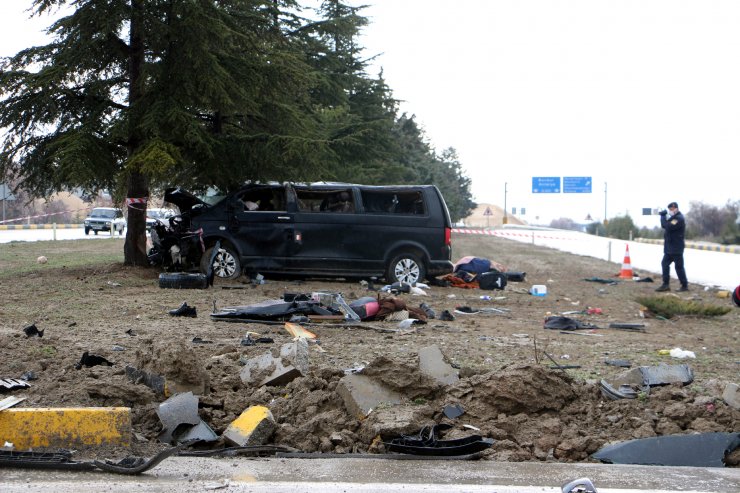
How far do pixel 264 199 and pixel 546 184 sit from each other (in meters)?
62.1

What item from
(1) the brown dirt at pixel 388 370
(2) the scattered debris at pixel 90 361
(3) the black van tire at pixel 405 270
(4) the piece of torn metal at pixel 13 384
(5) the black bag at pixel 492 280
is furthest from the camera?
(5) the black bag at pixel 492 280

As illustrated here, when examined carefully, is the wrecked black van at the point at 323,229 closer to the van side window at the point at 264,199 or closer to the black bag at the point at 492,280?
the van side window at the point at 264,199

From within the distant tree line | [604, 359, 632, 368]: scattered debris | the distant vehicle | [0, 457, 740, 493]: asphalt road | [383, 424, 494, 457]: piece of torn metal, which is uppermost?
the distant tree line

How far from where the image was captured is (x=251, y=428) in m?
5.61

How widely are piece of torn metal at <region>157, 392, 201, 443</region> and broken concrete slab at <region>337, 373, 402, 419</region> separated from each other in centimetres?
103

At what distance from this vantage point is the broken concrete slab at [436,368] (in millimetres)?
6626

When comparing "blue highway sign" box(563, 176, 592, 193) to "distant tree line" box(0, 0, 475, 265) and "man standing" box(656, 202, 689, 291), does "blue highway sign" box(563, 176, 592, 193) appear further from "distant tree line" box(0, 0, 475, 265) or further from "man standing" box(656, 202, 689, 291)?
"distant tree line" box(0, 0, 475, 265)

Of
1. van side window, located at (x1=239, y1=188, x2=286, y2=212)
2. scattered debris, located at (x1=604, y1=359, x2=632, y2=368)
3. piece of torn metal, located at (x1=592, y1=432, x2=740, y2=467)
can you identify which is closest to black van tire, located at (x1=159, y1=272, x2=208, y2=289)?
van side window, located at (x1=239, y1=188, x2=286, y2=212)

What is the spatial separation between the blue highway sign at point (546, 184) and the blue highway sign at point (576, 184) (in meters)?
0.69

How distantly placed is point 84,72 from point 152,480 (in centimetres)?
1332

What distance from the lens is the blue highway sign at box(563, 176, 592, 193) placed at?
75125 millimetres

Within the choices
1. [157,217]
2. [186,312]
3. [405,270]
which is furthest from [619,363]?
[157,217]

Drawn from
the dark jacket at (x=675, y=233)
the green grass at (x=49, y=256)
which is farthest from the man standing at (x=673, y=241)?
the green grass at (x=49, y=256)

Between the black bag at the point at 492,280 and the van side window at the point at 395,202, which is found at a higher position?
the van side window at the point at 395,202
